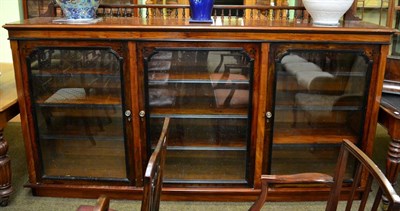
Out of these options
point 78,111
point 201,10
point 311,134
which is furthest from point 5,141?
point 311,134

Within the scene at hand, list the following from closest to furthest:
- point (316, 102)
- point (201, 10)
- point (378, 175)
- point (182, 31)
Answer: point (378, 175) → point (182, 31) → point (201, 10) → point (316, 102)

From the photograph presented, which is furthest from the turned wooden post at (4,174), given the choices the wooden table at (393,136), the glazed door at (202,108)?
the wooden table at (393,136)

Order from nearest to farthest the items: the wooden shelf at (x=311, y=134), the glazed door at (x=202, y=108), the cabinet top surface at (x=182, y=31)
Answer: the cabinet top surface at (x=182, y=31) → the glazed door at (x=202, y=108) → the wooden shelf at (x=311, y=134)

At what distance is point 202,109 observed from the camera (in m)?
2.45

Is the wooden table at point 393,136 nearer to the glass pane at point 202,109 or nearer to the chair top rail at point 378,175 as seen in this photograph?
the glass pane at point 202,109

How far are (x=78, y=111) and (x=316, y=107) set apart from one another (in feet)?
4.83

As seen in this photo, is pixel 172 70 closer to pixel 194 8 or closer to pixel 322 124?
pixel 194 8

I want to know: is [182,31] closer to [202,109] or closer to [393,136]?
[202,109]

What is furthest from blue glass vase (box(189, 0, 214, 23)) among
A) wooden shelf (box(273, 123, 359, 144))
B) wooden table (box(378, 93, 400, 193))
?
wooden table (box(378, 93, 400, 193))

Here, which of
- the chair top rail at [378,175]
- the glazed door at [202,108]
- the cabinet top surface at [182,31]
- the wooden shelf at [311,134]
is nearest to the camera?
the chair top rail at [378,175]

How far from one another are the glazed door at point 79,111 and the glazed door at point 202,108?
8.7 inches

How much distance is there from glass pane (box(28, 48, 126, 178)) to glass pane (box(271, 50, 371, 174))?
38.1 inches

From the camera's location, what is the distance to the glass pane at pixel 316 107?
7.50 feet

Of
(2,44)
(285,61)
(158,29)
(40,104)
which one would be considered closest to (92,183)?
(40,104)
